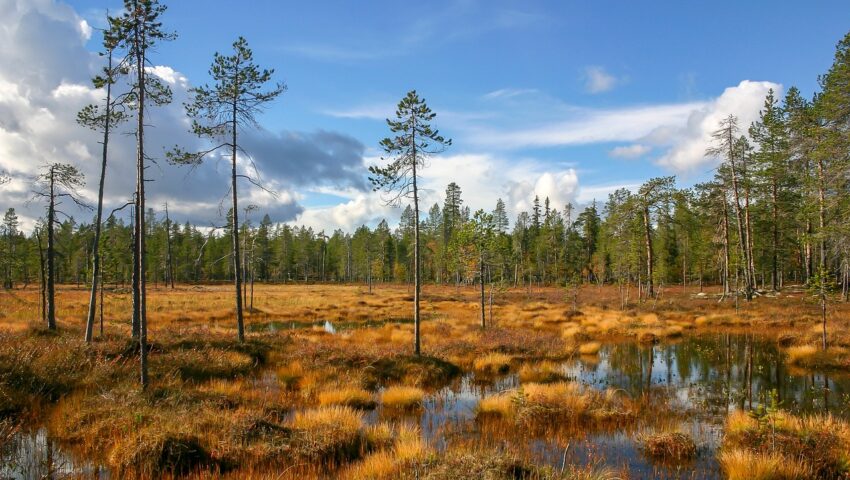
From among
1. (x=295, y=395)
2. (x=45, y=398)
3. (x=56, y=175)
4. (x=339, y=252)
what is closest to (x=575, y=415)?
(x=295, y=395)

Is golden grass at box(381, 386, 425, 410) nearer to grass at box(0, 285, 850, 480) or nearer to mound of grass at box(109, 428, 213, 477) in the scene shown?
grass at box(0, 285, 850, 480)

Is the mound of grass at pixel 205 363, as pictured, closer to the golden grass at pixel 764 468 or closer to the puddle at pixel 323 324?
the puddle at pixel 323 324

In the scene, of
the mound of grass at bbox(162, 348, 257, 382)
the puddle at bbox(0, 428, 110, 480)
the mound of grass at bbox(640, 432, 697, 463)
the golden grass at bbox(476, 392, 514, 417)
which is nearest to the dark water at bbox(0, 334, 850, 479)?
the puddle at bbox(0, 428, 110, 480)

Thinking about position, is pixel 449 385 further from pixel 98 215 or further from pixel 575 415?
pixel 98 215

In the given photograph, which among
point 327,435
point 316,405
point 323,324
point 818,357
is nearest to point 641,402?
point 327,435

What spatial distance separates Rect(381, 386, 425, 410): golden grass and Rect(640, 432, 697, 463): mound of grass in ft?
19.4

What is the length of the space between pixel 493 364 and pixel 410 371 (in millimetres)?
3678

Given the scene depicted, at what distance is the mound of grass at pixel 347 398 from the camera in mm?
11719

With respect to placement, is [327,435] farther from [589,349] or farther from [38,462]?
[589,349]

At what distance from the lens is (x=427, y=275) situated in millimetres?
93812

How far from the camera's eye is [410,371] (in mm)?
15852

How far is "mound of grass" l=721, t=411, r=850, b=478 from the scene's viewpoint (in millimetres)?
7430

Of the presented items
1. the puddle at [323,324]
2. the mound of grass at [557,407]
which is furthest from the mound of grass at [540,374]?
the puddle at [323,324]

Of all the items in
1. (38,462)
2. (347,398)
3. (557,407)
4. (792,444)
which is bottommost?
(557,407)
